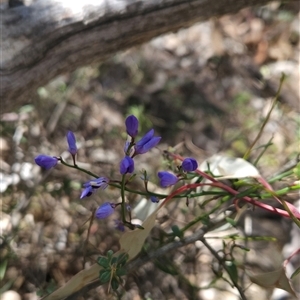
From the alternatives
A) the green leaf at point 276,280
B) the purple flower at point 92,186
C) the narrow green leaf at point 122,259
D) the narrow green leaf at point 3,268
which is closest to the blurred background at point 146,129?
the narrow green leaf at point 3,268

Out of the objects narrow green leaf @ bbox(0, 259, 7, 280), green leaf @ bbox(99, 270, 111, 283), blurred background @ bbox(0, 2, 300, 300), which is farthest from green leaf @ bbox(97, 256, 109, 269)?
narrow green leaf @ bbox(0, 259, 7, 280)

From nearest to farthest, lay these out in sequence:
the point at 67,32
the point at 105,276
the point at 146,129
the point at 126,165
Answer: the point at 126,165, the point at 105,276, the point at 67,32, the point at 146,129

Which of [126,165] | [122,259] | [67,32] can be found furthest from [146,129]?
[126,165]

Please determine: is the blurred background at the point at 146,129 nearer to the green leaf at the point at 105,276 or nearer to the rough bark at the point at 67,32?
the green leaf at the point at 105,276

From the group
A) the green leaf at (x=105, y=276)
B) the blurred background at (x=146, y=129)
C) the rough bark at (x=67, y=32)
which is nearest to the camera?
the green leaf at (x=105, y=276)

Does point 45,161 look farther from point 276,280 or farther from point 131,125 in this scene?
point 276,280
